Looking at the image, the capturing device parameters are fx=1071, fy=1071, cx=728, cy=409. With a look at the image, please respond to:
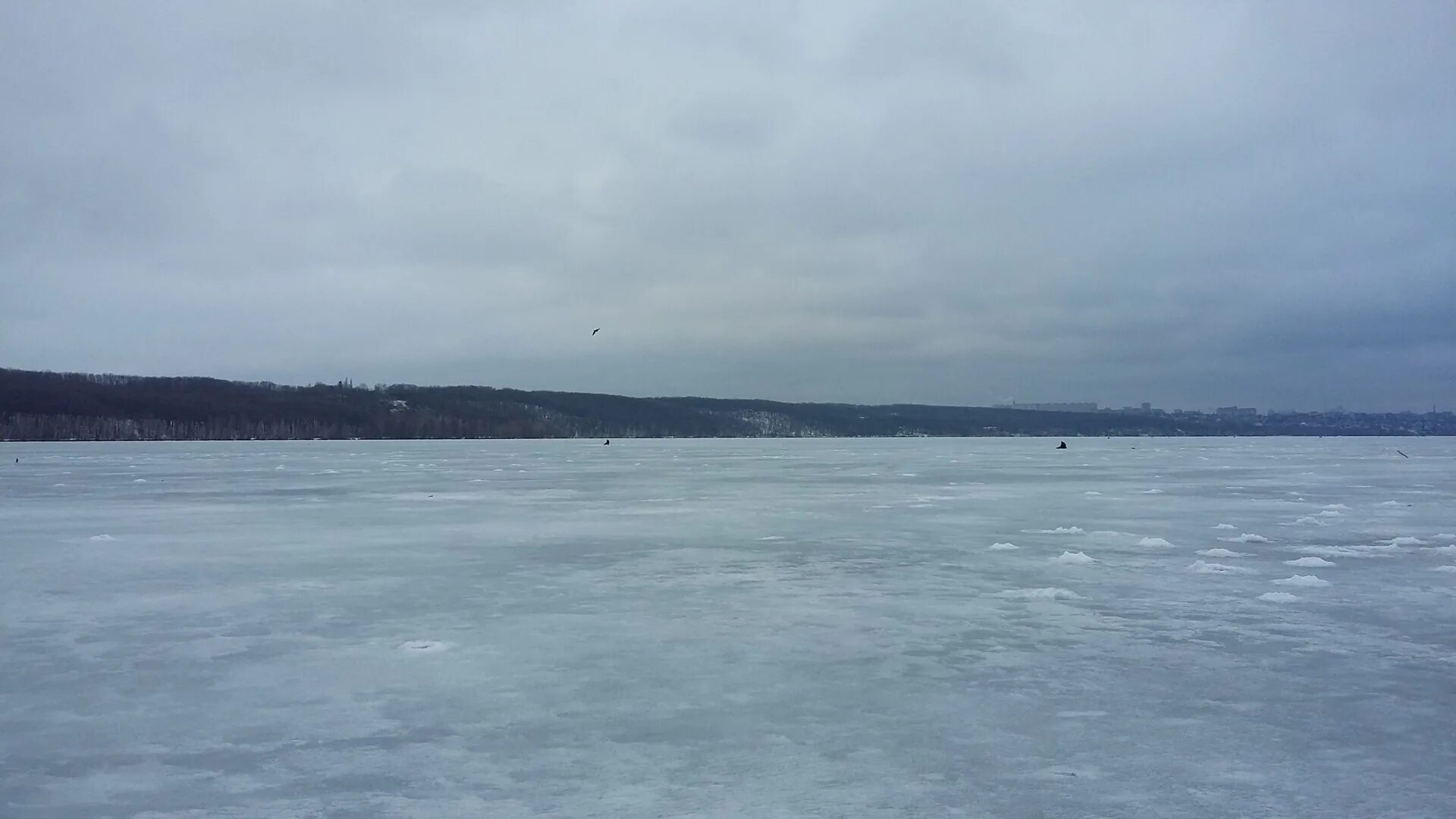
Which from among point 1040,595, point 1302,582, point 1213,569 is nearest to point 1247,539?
point 1213,569

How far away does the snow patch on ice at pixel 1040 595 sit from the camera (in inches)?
347

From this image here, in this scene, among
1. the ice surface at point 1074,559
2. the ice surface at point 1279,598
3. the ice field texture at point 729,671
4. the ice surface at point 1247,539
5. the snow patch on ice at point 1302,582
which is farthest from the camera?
the ice surface at point 1247,539

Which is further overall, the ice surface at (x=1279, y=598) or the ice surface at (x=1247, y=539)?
the ice surface at (x=1247, y=539)

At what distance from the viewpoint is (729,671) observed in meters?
6.36

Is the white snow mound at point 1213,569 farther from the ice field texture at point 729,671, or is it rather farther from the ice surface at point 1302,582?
the ice surface at point 1302,582

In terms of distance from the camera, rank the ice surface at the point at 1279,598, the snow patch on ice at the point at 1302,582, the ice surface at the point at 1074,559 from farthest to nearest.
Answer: the ice surface at the point at 1074,559, the snow patch on ice at the point at 1302,582, the ice surface at the point at 1279,598

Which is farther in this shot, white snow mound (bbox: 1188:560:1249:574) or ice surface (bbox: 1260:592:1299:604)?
white snow mound (bbox: 1188:560:1249:574)

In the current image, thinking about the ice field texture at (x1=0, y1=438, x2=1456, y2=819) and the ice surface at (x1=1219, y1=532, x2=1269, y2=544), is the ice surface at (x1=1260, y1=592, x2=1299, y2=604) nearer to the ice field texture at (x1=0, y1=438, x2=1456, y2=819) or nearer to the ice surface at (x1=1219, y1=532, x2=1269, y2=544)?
the ice field texture at (x1=0, y1=438, x2=1456, y2=819)

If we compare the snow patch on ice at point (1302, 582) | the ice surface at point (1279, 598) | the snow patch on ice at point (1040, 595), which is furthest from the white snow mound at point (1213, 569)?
the snow patch on ice at point (1040, 595)

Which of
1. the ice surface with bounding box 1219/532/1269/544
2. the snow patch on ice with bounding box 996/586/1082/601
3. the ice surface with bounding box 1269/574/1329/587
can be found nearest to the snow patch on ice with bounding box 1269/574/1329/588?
the ice surface with bounding box 1269/574/1329/587

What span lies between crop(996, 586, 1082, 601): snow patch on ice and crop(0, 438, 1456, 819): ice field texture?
86 mm

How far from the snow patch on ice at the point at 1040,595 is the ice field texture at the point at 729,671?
0.09 metres

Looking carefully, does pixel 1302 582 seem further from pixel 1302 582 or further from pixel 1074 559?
pixel 1074 559

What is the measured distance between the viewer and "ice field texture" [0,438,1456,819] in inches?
169
